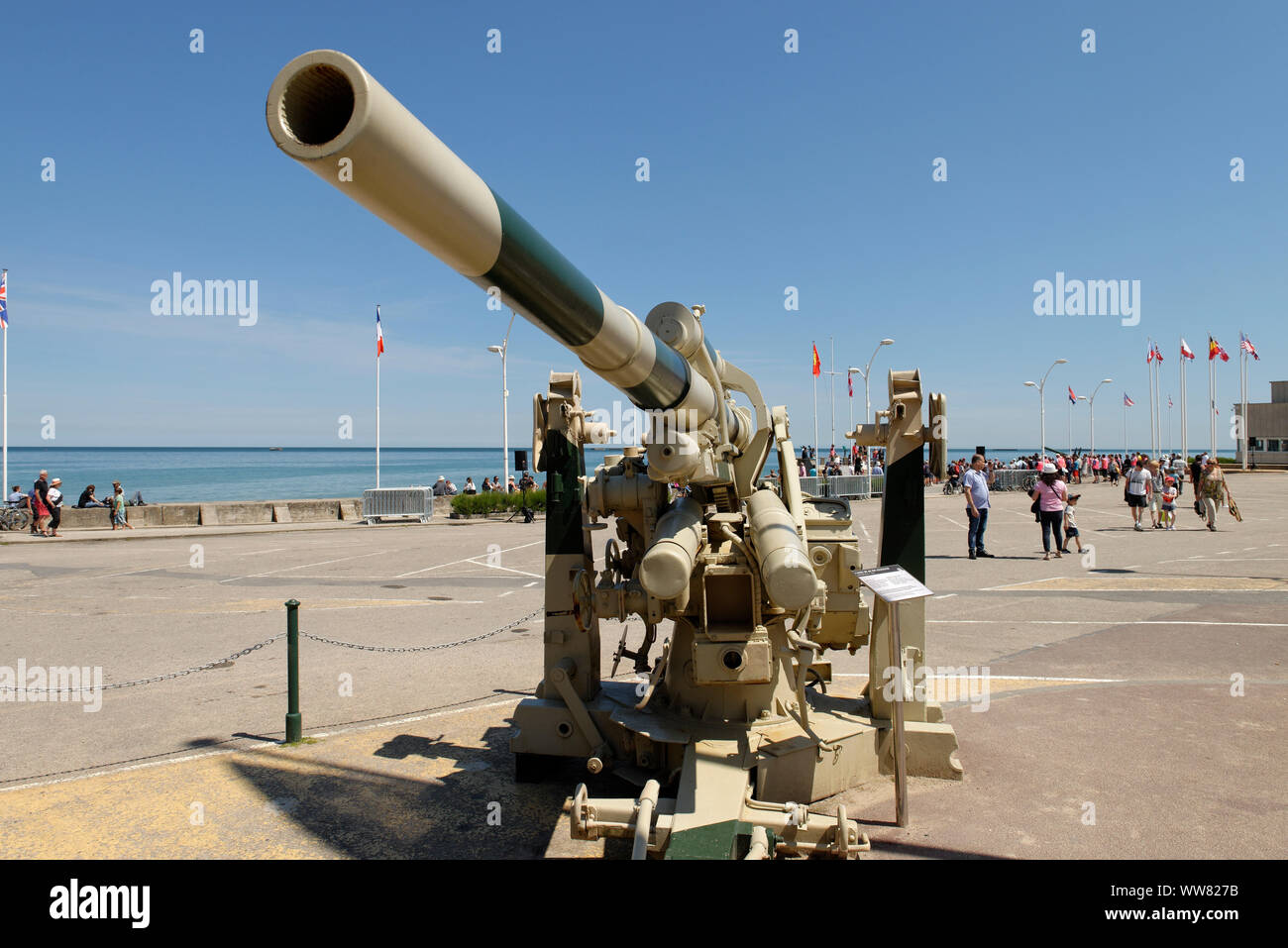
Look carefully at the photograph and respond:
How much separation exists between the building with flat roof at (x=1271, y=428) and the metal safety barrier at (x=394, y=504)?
206 ft

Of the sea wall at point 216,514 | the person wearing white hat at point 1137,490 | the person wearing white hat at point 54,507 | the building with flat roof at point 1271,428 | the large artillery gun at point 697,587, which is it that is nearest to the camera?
the large artillery gun at point 697,587

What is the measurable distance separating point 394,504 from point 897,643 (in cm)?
2497

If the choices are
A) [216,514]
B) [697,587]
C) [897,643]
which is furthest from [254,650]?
[216,514]

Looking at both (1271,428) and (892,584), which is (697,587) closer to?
(892,584)

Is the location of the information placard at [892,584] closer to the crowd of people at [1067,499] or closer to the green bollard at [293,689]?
the green bollard at [293,689]

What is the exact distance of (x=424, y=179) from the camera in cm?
212

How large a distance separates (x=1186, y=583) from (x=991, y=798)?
33.3 ft

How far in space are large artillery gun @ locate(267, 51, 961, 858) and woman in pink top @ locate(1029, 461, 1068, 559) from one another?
471 inches

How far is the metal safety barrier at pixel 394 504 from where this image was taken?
27948 millimetres

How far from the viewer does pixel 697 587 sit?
5.14 m

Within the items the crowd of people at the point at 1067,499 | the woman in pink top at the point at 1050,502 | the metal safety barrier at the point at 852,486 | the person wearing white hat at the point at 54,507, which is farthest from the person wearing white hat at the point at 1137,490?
the person wearing white hat at the point at 54,507

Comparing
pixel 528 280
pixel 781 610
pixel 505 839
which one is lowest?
pixel 505 839
